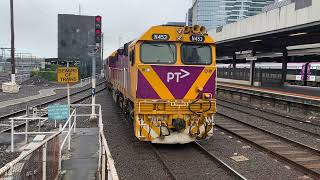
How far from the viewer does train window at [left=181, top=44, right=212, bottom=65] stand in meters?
10.7

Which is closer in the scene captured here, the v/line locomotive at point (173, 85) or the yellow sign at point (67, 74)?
the v/line locomotive at point (173, 85)

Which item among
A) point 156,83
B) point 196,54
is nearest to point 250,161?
point 156,83

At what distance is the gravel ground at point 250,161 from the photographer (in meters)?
8.34

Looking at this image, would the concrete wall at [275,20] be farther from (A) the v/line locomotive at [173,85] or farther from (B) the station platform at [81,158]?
→ (B) the station platform at [81,158]

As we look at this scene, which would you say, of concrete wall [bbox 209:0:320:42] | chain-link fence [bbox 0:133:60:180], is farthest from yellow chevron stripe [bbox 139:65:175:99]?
concrete wall [bbox 209:0:320:42]

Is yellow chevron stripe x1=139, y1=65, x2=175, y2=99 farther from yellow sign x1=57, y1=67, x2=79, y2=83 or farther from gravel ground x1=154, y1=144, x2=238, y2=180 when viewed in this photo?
yellow sign x1=57, y1=67, x2=79, y2=83

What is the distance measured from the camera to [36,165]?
19.6ft

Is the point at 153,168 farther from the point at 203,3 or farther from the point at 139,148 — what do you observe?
the point at 203,3

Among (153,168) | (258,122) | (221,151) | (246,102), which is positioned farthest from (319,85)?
(153,168)

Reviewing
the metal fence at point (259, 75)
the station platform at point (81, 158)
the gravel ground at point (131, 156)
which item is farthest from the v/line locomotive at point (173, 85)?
the metal fence at point (259, 75)

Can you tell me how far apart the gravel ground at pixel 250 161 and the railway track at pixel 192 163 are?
316mm

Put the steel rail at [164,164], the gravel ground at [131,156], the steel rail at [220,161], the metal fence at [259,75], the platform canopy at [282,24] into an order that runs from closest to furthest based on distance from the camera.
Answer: the steel rail at [220,161]
the steel rail at [164,164]
the gravel ground at [131,156]
the platform canopy at [282,24]
the metal fence at [259,75]

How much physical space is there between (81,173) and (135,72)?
348cm

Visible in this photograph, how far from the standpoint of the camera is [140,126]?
33.6 ft
